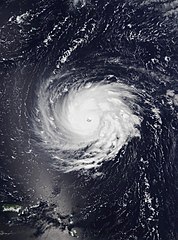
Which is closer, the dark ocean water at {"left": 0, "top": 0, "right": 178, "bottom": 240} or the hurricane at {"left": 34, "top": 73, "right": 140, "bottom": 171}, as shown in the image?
the dark ocean water at {"left": 0, "top": 0, "right": 178, "bottom": 240}

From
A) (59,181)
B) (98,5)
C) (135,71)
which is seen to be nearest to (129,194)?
(59,181)

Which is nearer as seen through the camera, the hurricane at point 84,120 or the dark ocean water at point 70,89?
the dark ocean water at point 70,89

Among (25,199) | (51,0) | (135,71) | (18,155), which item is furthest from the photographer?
(51,0)

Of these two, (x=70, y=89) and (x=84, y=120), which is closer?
(x=84, y=120)

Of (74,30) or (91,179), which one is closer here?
(91,179)

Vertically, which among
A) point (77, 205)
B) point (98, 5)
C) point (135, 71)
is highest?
point (98, 5)

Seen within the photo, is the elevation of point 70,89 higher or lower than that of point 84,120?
higher

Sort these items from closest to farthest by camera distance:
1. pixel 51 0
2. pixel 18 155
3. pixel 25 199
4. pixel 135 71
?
pixel 25 199, pixel 18 155, pixel 135 71, pixel 51 0

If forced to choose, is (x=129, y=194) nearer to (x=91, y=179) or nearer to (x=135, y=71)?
(x=91, y=179)
